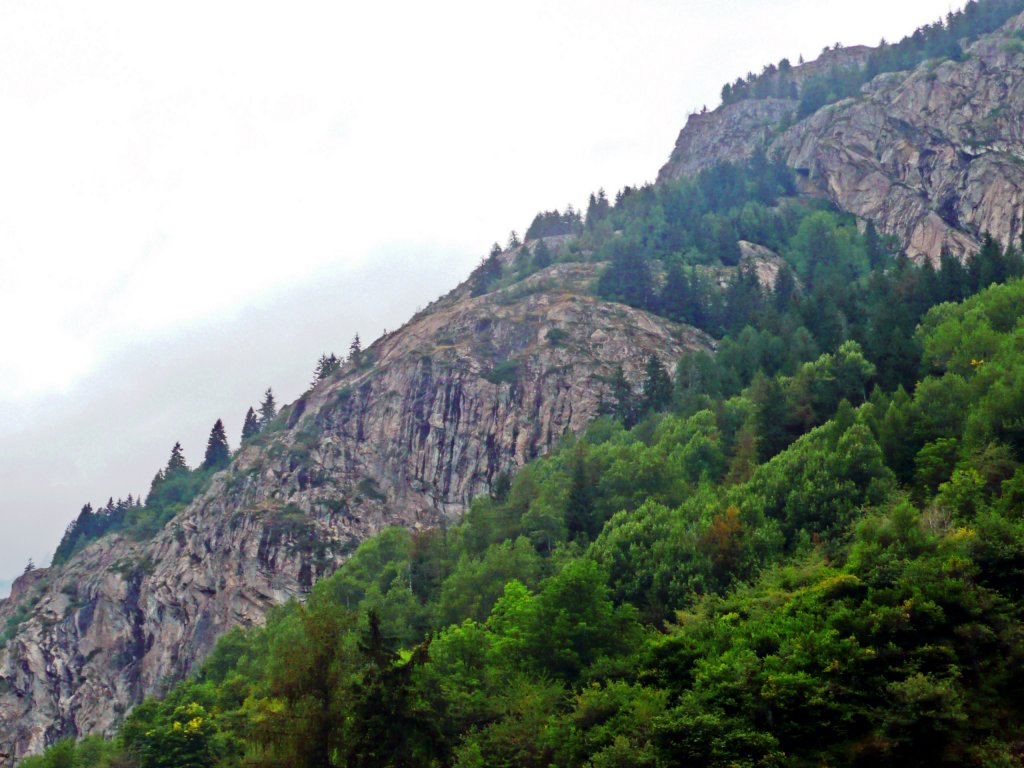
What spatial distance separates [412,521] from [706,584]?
3252 inches

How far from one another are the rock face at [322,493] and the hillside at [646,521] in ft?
1.86

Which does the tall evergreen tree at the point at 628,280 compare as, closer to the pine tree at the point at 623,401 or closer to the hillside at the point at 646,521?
the hillside at the point at 646,521

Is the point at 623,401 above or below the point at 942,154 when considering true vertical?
below

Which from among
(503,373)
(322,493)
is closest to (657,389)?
(503,373)

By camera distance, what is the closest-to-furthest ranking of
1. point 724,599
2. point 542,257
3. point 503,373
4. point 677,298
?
point 724,599
point 503,373
point 677,298
point 542,257

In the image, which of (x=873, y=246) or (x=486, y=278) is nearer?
(x=873, y=246)

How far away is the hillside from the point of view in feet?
134

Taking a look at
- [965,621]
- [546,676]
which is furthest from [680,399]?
[965,621]

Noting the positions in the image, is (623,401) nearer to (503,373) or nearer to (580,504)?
(503,373)

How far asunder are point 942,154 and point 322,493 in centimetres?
14039

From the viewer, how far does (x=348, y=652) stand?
164 feet

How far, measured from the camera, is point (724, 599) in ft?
183

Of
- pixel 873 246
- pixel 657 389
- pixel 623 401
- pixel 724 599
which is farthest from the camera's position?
pixel 873 246

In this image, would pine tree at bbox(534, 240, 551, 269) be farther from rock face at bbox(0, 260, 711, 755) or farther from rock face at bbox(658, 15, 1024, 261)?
rock face at bbox(658, 15, 1024, 261)
